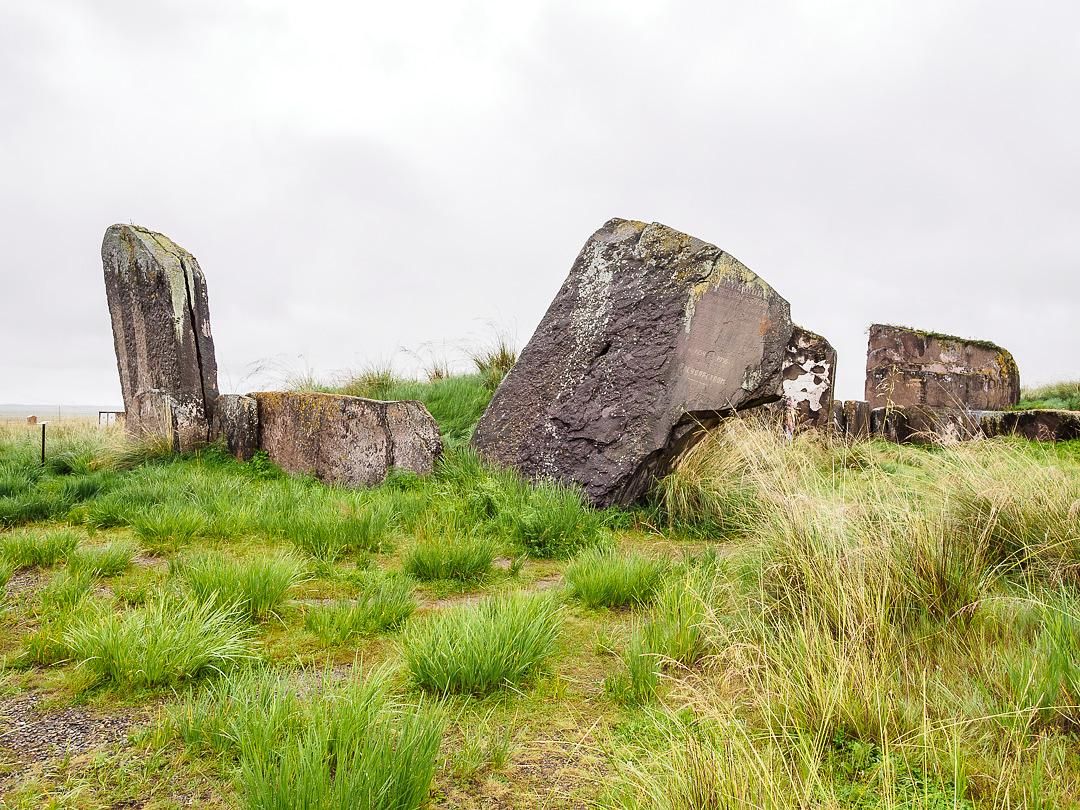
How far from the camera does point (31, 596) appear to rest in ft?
10.4

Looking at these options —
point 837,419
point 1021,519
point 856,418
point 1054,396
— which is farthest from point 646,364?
point 1054,396

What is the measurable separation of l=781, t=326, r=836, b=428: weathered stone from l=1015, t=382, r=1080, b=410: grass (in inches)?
335

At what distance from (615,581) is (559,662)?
736mm

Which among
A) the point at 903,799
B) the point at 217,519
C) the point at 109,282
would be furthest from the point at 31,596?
the point at 109,282

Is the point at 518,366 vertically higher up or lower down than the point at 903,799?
higher up

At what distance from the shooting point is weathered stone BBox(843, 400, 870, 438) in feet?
29.8

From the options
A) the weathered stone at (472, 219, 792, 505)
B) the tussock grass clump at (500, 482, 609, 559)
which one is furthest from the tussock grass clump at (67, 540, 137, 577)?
the weathered stone at (472, 219, 792, 505)

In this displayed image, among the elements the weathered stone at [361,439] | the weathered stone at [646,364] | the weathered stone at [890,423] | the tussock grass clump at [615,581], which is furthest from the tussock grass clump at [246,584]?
the weathered stone at [890,423]

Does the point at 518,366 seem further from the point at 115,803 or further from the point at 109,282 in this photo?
the point at 109,282

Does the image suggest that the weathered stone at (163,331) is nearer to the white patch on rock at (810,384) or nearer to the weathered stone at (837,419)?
the white patch on rock at (810,384)

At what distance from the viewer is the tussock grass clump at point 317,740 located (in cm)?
153

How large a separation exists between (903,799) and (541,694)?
1079 mm

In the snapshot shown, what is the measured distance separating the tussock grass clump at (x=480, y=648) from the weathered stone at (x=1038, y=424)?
742 cm

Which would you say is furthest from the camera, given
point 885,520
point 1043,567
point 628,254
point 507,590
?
point 628,254
